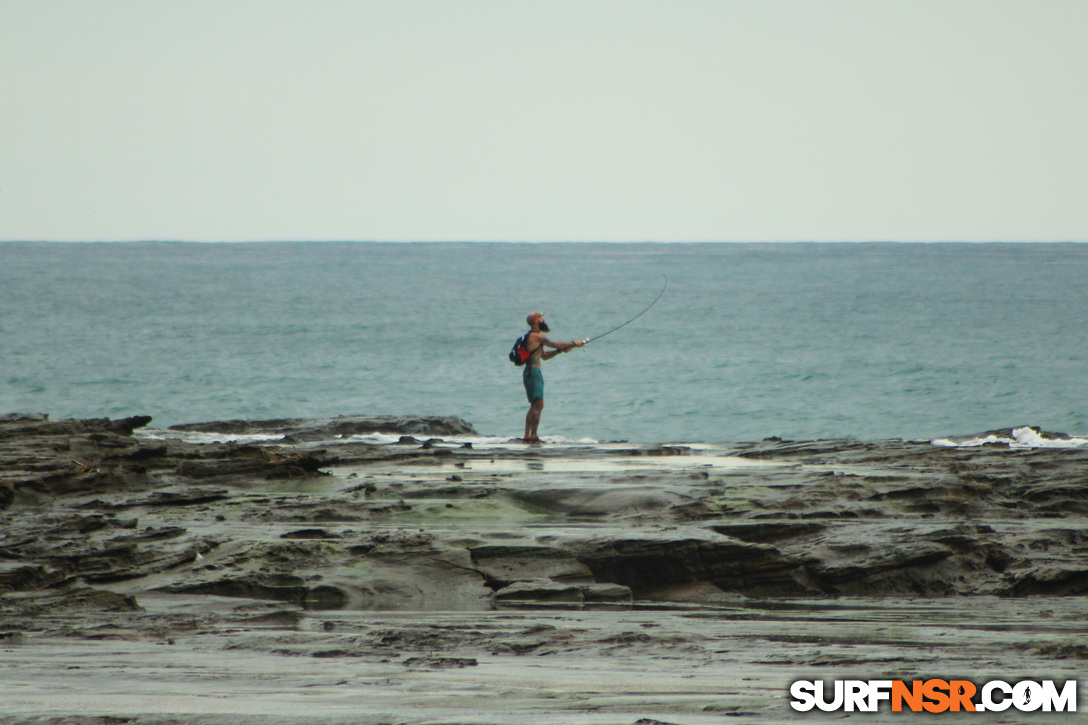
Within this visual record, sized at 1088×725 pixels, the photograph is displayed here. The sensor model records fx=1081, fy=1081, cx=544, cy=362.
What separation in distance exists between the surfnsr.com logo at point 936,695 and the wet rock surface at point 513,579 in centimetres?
16

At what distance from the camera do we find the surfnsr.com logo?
11.6 feet

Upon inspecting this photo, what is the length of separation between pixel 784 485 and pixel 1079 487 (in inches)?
101

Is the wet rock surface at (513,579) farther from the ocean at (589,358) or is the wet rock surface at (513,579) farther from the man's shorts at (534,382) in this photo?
the ocean at (589,358)

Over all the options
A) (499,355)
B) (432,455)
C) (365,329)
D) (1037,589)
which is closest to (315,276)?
(365,329)

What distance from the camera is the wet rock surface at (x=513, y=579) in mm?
4180

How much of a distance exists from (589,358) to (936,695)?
125 ft

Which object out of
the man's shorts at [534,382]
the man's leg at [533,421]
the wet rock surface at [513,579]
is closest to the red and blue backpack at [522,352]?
the man's shorts at [534,382]

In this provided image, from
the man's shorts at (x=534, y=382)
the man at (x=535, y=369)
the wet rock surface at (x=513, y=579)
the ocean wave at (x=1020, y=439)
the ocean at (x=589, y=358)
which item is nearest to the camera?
the wet rock surface at (x=513, y=579)

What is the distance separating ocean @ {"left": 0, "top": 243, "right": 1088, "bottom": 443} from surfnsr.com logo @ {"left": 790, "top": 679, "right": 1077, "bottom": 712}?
44.6ft

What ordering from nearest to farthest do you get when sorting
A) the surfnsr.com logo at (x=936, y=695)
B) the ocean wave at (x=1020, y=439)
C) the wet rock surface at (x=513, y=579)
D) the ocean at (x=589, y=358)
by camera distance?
1. the surfnsr.com logo at (x=936, y=695)
2. the wet rock surface at (x=513, y=579)
3. the ocean wave at (x=1020, y=439)
4. the ocean at (x=589, y=358)

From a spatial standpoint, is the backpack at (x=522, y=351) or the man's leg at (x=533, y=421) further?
the man's leg at (x=533, y=421)

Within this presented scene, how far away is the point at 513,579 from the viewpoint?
279 inches

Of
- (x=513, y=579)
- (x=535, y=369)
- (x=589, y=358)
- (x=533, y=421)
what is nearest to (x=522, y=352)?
(x=535, y=369)

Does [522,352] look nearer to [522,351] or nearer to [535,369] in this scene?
[522,351]
